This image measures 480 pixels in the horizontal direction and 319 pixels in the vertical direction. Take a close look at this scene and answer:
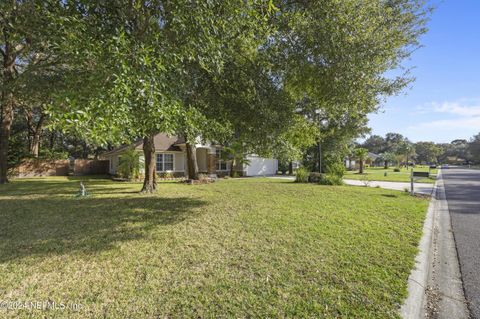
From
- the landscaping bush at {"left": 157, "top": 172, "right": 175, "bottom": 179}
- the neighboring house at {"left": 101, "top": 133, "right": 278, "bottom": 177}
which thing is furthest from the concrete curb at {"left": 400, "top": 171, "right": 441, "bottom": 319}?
the landscaping bush at {"left": 157, "top": 172, "right": 175, "bottom": 179}

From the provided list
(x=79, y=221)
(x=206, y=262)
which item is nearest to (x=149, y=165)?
(x=79, y=221)

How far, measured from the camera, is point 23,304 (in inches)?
111

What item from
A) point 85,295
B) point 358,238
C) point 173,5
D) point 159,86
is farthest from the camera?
point 358,238

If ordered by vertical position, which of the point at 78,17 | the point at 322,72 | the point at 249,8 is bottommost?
the point at 322,72

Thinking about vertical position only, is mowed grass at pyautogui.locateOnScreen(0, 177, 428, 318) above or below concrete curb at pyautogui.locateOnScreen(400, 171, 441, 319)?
above

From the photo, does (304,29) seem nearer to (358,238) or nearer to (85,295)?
(358,238)

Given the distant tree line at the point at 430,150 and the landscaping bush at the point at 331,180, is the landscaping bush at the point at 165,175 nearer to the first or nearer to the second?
the landscaping bush at the point at 331,180

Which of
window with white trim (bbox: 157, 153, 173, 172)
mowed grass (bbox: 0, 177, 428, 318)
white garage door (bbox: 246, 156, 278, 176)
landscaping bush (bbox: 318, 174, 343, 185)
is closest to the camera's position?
mowed grass (bbox: 0, 177, 428, 318)

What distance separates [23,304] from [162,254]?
6.11 feet

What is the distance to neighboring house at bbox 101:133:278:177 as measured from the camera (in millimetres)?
21172

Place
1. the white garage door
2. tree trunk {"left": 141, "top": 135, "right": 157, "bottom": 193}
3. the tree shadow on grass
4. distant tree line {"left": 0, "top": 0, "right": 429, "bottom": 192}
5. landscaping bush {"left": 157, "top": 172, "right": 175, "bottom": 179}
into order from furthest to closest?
the white garage door
landscaping bush {"left": 157, "top": 172, "right": 175, "bottom": 179}
tree trunk {"left": 141, "top": 135, "right": 157, "bottom": 193}
the tree shadow on grass
distant tree line {"left": 0, "top": 0, "right": 429, "bottom": 192}

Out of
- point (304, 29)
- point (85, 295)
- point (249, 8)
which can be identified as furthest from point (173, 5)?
point (85, 295)

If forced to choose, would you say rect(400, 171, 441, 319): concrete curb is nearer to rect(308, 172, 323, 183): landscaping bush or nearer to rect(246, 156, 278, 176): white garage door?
rect(308, 172, 323, 183): landscaping bush

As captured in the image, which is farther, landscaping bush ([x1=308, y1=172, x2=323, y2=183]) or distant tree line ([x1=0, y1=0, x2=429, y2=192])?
landscaping bush ([x1=308, y1=172, x2=323, y2=183])
